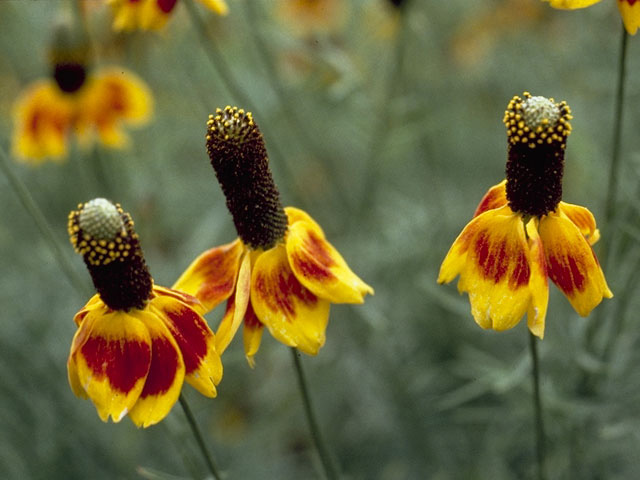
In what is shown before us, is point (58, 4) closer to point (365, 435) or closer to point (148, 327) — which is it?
point (365, 435)

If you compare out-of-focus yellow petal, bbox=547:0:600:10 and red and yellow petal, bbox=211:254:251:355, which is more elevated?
out-of-focus yellow petal, bbox=547:0:600:10

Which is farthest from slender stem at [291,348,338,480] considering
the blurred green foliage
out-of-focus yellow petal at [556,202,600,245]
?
out-of-focus yellow petal at [556,202,600,245]

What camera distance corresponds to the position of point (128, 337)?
3.37ft

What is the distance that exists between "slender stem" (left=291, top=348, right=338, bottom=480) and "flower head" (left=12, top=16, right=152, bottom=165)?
1.11 meters

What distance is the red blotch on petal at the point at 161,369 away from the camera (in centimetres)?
99

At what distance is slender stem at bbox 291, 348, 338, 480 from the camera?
1.08 metres

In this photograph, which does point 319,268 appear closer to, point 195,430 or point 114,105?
point 195,430

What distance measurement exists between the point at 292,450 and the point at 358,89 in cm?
120

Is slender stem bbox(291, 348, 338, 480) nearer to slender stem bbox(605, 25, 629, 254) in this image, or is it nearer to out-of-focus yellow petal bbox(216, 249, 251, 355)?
out-of-focus yellow petal bbox(216, 249, 251, 355)

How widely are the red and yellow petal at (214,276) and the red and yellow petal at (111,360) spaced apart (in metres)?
0.12

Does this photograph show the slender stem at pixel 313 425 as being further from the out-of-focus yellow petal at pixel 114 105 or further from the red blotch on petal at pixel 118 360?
the out-of-focus yellow petal at pixel 114 105

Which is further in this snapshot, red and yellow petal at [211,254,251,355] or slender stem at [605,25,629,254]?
slender stem at [605,25,629,254]

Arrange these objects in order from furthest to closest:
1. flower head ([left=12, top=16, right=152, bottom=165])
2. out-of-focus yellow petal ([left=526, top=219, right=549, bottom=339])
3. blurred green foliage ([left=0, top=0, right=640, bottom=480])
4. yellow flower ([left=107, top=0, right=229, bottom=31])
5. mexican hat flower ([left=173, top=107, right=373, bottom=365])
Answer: flower head ([left=12, top=16, right=152, bottom=165]) → blurred green foliage ([left=0, top=0, right=640, bottom=480]) → yellow flower ([left=107, top=0, right=229, bottom=31]) → mexican hat flower ([left=173, top=107, right=373, bottom=365]) → out-of-focus yellow petal ([left=526, top=219, right=549, bottom=339])

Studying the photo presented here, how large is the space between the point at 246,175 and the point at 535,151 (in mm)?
389
